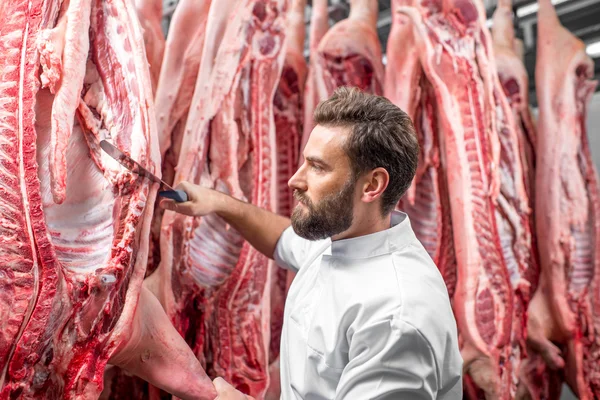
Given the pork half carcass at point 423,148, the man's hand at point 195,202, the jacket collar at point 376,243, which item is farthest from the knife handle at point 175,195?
the pork half carcass at point 423,148

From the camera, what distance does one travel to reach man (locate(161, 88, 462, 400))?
117 centimetres

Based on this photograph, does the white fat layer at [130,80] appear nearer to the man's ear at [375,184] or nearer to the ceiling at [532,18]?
the man's ear at [375,184]

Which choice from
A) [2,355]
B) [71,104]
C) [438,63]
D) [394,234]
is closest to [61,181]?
[71,104]

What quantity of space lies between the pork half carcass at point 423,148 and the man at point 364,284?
0.90 meters

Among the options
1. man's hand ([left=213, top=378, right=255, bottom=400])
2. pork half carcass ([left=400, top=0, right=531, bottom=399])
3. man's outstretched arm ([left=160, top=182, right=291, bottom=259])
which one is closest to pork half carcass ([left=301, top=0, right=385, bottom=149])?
pork half carcass ([left=400, top=0, right=531, bottom=399])

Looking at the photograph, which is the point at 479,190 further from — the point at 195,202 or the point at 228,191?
the point at 195,202

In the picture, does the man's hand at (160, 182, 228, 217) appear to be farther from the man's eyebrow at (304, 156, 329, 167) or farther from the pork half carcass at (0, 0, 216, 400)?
the man's eyebrow at (304, 156, 329, 167)

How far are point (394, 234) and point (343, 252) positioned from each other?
0.14 metres

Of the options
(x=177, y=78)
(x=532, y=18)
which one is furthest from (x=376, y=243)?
(x=532, y=18)

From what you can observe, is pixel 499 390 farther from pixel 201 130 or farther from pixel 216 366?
pixel 201 130

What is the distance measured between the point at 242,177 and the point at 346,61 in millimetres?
724

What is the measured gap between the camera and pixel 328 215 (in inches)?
52.9

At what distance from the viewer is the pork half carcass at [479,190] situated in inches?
83.1

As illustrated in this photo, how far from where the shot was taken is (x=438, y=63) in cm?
222
